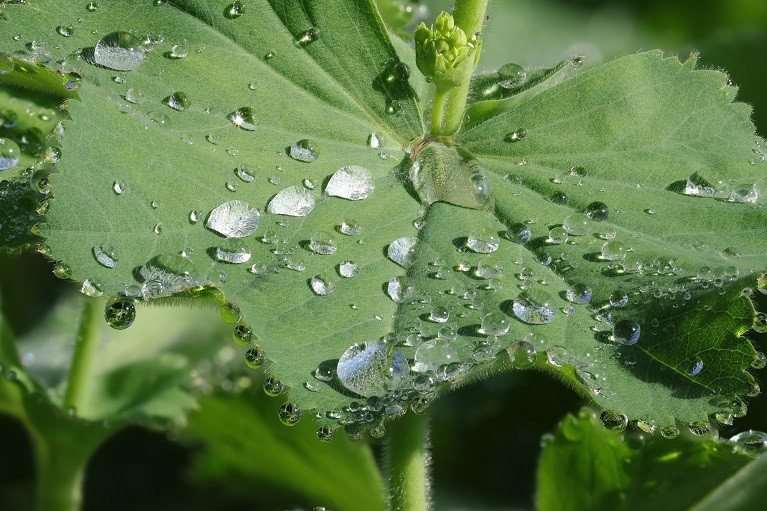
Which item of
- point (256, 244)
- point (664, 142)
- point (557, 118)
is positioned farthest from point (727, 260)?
point (256, 244)

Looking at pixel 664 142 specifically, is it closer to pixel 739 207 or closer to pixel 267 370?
pixel 739 207

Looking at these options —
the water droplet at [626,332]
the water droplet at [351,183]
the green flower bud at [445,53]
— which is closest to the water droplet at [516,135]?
the green flower bud at [445,53]

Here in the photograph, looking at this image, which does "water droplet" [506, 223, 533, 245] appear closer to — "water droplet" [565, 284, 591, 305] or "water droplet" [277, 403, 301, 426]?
"water droplet" [565, 284, 591, 305]

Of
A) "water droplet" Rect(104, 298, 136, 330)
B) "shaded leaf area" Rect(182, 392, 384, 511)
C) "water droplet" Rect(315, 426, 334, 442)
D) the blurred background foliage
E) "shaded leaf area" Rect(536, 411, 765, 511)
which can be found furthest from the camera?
the blurred background foliage

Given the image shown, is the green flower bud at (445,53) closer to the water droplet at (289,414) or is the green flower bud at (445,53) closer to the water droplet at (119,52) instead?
the water droplet at (119,52)

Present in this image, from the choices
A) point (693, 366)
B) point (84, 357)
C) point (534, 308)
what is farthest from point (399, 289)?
point (84, 357)

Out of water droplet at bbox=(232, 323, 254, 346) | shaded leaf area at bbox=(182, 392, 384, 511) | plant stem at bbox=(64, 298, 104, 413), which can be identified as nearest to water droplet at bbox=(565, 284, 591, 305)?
water droplet at bbox=(232, 323, 254, 346)
